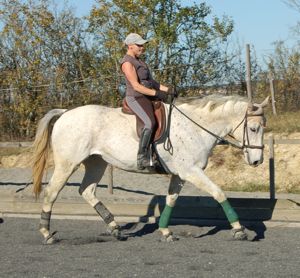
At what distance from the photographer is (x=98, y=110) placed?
921 centimetres

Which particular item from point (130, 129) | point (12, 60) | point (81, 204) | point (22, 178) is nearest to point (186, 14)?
point (12, 60)

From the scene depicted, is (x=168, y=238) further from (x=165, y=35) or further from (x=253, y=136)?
(x=165, y=35)

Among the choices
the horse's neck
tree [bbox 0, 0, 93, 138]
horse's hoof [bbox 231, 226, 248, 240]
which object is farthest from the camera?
tree [bbox 0, 0, 93, 138]

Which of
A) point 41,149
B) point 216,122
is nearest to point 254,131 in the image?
point 216,122

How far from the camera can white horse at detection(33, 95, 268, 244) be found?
352 inches

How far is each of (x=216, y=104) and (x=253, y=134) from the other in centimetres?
66

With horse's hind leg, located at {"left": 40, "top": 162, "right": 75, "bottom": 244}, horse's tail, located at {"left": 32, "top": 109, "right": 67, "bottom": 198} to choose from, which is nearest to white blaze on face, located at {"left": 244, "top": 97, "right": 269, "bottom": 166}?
horse's hind leg, located at {"left": 40, "top": 162, "right": 75, "bottom": 244}

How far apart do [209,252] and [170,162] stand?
1.46 metres

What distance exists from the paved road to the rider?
3.86ft

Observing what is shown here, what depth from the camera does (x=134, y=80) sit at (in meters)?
8.83

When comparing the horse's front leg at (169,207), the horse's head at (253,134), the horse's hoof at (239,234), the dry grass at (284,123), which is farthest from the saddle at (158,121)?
the dry grass at (284,123)

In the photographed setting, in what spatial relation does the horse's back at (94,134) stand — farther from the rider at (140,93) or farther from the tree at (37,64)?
the tree at (37,64)

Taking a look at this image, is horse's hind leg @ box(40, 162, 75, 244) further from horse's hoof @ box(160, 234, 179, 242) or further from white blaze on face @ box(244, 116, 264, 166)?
white blaze on face @ box(244, 116, 264, 166)

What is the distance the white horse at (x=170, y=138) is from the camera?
29.3 ft
